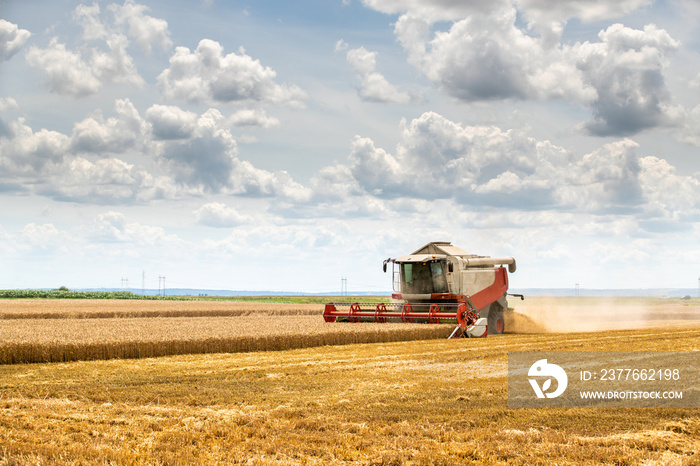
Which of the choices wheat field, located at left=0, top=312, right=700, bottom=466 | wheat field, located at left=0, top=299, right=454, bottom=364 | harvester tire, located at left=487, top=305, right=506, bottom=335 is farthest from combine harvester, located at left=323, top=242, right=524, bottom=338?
wheat field, located at left=0, top=312, right=700, bottom=466

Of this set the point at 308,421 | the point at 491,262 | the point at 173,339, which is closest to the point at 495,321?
the point at 491,262

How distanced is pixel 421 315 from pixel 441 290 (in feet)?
8.39

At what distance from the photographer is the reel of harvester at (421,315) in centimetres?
2388

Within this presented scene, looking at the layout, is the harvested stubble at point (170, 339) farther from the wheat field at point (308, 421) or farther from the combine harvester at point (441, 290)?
the combine harvester at point (441, 290)

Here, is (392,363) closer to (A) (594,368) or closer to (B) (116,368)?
(A) (594,368)

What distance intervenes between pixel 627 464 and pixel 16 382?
423 inches

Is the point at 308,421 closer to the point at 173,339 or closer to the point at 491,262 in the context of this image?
the point at 173,339

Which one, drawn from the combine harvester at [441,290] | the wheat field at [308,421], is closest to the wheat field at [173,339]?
the wheat field at [308,421]

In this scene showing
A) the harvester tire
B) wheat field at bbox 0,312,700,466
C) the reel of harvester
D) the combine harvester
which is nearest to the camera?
wheat field at bbox 0,312,700,466

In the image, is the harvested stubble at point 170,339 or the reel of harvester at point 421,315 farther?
the reel of harvester at point 421,315

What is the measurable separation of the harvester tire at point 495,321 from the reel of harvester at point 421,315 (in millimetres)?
1778

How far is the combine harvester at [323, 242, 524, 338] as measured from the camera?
25859 millimetres

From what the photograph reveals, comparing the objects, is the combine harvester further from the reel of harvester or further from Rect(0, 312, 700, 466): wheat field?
Rect(0, 312, 700, 466): wheat field

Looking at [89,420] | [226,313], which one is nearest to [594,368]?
[89,420]
